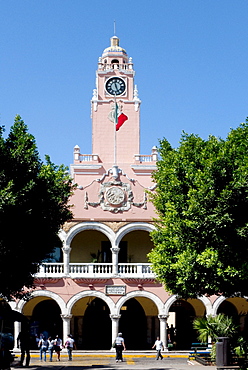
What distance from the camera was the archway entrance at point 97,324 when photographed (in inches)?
1620

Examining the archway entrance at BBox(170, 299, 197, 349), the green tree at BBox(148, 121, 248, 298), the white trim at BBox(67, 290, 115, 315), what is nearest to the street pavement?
the white trim at BBox(67, 290, 115, 315)

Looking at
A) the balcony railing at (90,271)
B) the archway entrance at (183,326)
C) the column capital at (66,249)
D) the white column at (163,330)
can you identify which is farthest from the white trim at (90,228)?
the archway entrance at (183,326)

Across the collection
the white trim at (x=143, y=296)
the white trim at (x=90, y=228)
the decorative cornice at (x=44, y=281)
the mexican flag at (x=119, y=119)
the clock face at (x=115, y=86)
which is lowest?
the white trim at (x=143, y=296)

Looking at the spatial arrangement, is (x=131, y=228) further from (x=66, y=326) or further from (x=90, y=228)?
(x=66, y=326)

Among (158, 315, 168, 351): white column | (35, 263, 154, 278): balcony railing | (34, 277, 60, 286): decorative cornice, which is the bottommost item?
(158, 315, 168, 351): white column

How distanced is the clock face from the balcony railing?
549 inches

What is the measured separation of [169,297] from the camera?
125 feet

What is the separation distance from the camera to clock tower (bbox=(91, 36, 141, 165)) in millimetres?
45844

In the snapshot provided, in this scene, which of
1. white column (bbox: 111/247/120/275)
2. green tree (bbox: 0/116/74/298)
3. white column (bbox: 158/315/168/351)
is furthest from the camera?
white column (bbox: 111/247/120/275)

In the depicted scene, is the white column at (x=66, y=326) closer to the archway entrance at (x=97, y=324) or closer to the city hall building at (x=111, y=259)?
the city hall building at (x=111, y=259)

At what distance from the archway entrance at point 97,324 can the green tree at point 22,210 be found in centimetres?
1776

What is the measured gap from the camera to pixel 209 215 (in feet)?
77.8

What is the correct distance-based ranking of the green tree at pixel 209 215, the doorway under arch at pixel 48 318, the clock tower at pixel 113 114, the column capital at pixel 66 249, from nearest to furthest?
the green tree at pixel 209 215 < the column capital at pixel 66 249 < the doorway under arch at pixel 48 318 < the clock tower at pixel 113 114

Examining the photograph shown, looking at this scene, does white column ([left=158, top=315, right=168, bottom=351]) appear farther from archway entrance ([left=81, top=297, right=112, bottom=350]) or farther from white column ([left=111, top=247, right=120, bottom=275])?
archway entrance ([left=81, top=297, right=112, bottom=350])
